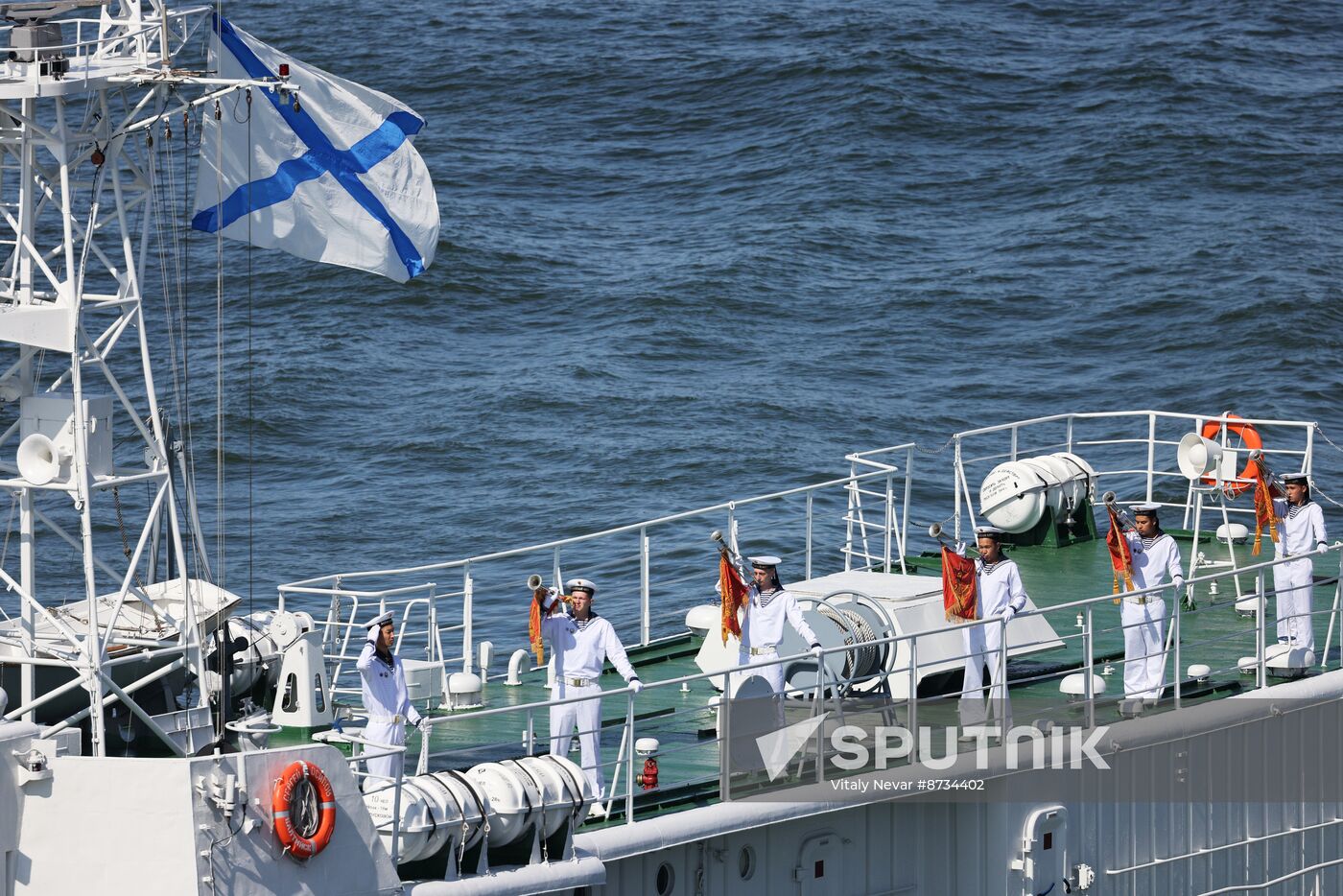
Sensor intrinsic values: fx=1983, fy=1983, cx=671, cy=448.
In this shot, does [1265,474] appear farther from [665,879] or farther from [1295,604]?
[665,879]

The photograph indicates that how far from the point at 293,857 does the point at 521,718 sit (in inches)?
182

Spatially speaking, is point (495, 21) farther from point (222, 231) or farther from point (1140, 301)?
point (222, 231)

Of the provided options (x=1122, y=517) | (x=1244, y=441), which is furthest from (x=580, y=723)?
(x=1244, y=441)

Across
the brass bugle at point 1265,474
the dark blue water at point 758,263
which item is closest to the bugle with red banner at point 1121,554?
the brass bugle at point 1265,474

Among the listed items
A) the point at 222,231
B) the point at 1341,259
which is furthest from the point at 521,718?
the point at 1341,259

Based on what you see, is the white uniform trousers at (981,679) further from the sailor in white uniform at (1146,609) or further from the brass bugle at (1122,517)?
the brass bugle at (1122,517)

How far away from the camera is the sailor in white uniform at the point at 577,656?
45.4ft

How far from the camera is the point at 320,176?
13734 millimetres

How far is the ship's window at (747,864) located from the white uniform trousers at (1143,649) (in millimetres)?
3451

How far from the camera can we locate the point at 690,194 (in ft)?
141

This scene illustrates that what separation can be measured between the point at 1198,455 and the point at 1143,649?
15.8 feet

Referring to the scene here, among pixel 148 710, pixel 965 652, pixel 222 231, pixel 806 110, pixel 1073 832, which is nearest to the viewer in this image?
pixel 148 710

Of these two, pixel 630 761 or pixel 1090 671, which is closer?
pixel 630 761

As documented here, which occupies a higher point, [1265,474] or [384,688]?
[1265,474]
